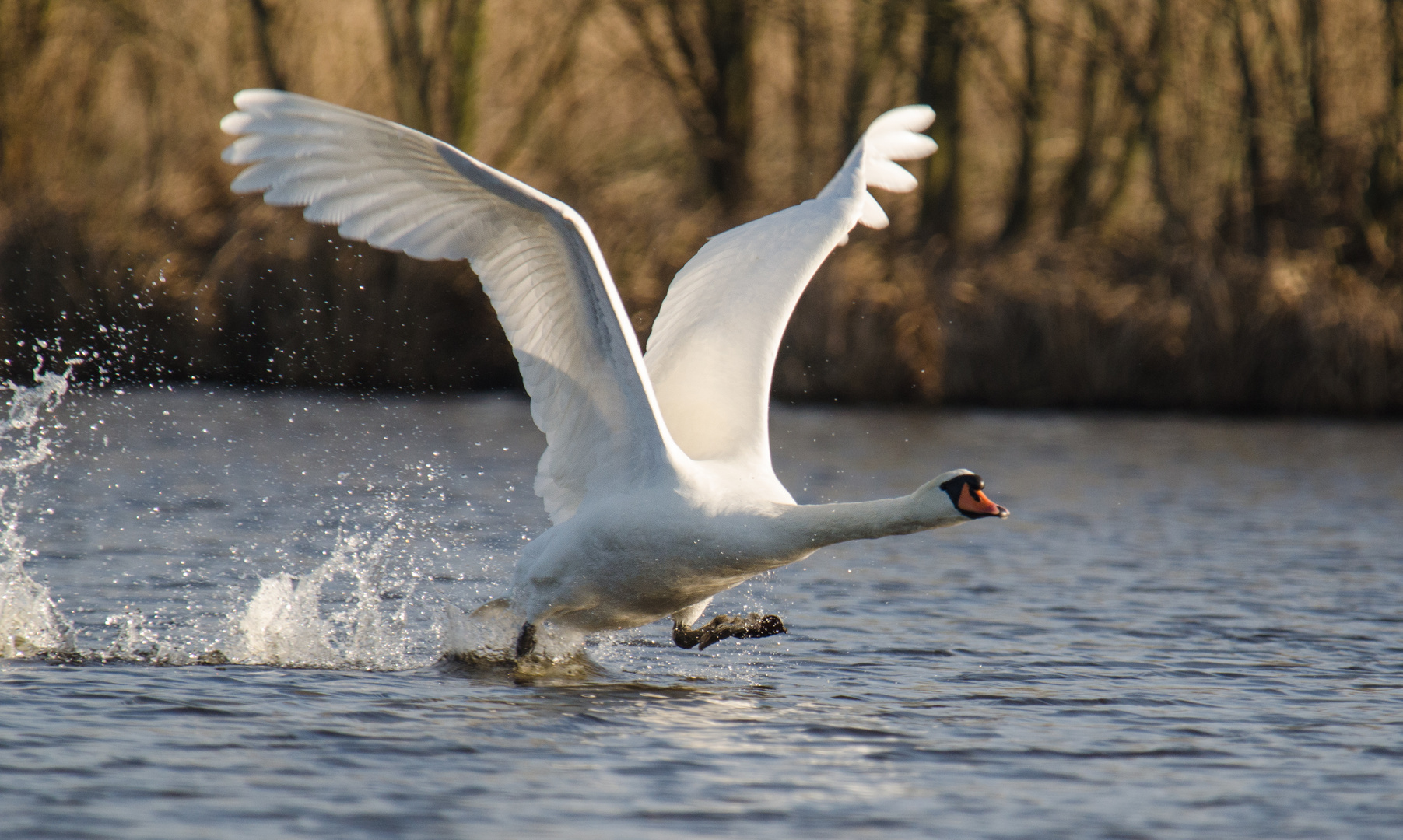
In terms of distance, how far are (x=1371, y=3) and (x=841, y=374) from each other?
832 centimetres

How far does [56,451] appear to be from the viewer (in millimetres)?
16281

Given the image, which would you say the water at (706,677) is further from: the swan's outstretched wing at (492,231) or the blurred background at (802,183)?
the blurred background at (802,183)

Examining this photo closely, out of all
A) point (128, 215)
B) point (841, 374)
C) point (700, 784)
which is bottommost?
point (700, 784)

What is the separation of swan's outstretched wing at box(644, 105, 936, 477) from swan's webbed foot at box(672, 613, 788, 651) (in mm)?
849

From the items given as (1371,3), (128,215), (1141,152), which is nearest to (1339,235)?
(1371,3)

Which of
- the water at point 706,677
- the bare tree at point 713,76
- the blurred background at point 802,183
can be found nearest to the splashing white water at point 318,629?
the water at point 706,677

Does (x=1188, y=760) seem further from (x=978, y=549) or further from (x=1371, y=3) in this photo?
(x=1371, y=3)

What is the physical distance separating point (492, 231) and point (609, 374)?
815mm

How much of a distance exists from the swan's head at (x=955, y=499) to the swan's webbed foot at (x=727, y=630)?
1517 millimetres

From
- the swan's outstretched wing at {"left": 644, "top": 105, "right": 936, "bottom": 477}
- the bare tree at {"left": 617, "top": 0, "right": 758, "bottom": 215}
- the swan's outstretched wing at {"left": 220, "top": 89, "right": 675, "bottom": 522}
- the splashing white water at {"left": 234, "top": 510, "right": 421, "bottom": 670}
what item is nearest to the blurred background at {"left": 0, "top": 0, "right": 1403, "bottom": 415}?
the bare tree at {"left": 617, "top": 0, "right": 758, "bottom": 215}

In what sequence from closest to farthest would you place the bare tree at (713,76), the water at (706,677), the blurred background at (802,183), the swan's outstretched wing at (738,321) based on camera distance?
the water at (706,677) < the swan's outstretched wing at (738,321) < the blurred background at (802,183) < the bare tree at (713,76)

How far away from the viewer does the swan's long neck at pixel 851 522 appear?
7.61 meters

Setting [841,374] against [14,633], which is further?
[841,374]

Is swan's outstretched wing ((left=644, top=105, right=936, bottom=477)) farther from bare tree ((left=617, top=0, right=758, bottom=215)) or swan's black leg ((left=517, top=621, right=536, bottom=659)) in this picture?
bare tree ((left=617, top=0, right=758, bottom=215))
